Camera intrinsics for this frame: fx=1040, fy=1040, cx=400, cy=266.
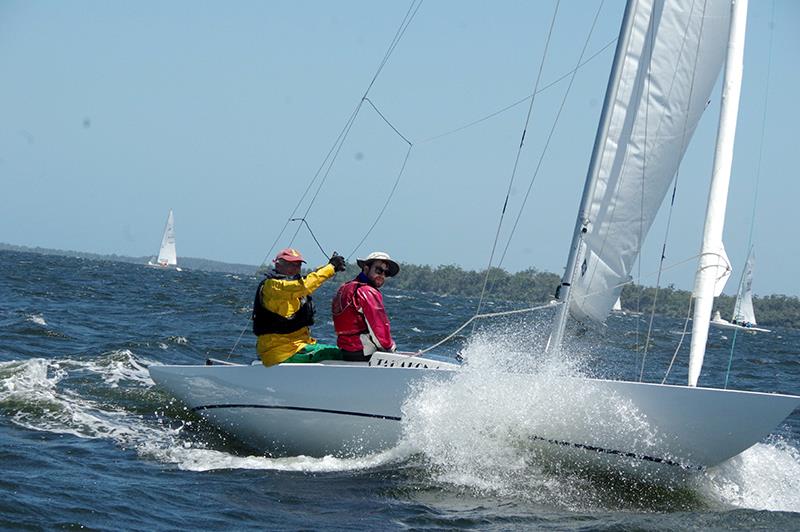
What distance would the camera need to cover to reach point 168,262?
72.6 meters

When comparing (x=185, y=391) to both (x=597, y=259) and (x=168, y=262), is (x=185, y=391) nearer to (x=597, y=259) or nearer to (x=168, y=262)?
(x=597, y=259)

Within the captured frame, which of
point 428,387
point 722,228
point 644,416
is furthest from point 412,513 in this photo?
point 722,228

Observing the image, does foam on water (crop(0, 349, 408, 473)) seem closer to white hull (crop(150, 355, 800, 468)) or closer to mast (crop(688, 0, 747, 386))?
white hull (crop(150, 355, 800, 468))

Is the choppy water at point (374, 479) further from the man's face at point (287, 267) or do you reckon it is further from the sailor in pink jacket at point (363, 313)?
the man's face at point (287, 267)

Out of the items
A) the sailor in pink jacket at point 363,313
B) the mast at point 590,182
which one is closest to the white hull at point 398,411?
the sailor in pink jacket at point 363,313

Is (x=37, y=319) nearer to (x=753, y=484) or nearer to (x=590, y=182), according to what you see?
(x=590, y=182)

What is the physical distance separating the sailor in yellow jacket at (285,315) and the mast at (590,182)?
1.44 meters

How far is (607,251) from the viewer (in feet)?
22.0

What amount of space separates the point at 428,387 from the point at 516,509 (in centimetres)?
99

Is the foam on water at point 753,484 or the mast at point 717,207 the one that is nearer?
the foam on water at point 753,484

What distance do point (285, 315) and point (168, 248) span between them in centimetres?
6839

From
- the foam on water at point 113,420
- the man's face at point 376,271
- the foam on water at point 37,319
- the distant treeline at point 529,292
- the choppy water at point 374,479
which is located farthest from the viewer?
the distant treeline at point 529,292

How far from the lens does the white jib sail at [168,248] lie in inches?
2852

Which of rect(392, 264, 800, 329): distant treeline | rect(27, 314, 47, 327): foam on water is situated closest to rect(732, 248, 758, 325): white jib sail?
rect(392, 264, 800, 329): distant treeline
